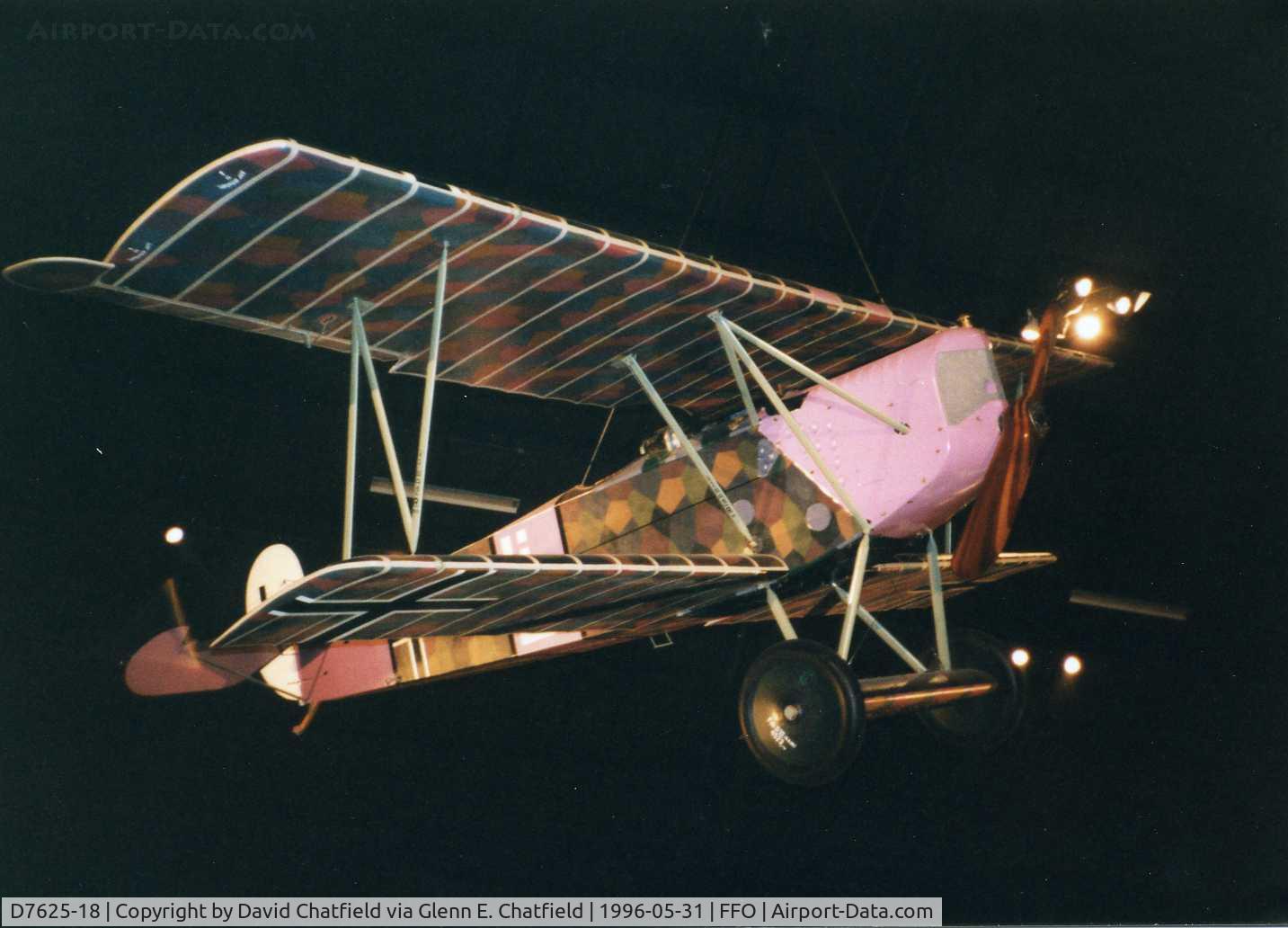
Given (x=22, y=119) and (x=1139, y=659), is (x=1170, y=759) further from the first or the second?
(x=22, y=119)

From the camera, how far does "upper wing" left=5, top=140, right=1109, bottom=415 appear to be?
5129 mm

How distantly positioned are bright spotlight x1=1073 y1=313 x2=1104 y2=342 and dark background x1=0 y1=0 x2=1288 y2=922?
3.10m

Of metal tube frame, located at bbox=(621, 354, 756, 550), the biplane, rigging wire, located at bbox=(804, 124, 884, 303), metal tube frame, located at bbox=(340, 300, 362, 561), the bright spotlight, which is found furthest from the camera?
rigging wire, located at bbox=(804, 124, 884, 303)

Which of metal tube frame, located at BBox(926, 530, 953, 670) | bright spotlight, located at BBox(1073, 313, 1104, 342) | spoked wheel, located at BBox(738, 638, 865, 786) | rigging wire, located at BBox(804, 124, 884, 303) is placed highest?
rigging wire, located at BBox(804, 124, 884, 303)

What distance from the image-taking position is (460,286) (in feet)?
20.4

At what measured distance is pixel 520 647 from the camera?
738 cm

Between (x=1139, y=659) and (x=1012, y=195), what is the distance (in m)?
3.67

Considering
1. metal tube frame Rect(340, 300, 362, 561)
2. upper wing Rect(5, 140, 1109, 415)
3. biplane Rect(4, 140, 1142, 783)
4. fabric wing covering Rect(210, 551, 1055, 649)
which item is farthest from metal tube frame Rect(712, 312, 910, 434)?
metal tube frame Rect(340, 300, 362, 561)

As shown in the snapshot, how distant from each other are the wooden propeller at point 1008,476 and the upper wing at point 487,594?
96 centimetres

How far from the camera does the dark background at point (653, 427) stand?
681 centimetres

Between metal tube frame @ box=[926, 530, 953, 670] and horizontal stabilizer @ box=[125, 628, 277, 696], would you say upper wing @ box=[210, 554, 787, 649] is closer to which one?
metal tube frame @ box=[926, 530, 953, 670]

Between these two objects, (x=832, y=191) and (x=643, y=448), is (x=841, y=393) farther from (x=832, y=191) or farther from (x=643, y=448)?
(x=832, y=191)

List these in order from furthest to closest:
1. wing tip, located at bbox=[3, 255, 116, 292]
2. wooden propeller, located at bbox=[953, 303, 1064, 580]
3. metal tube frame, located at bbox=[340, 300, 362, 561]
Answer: wooden propeller, located at bbox=[953, 303, 1064, 580], metal tube frame, located at bbox=[340, 300, 362, 561], wing tip, located at bbox=[3, 255, 116, 292]

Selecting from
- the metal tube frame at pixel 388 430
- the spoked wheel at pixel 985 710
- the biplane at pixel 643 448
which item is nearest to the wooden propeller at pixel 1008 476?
the biplane at pixel 643 448
